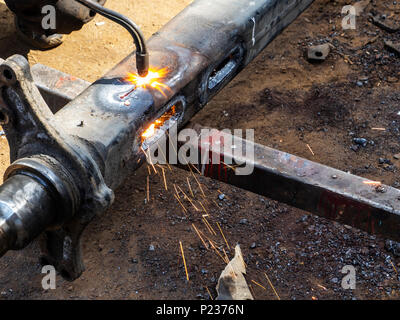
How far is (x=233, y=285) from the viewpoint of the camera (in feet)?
9.58

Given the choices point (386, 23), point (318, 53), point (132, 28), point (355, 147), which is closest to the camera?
point (132, 28)

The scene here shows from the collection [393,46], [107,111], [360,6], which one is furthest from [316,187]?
[360,6]

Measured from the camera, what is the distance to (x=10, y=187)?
215 cm

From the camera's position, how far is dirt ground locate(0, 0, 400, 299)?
9.92ft

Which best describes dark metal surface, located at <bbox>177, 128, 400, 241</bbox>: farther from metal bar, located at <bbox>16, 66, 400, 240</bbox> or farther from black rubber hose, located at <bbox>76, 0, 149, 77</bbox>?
black rubber hose, located at <bbox>76, 0, 149, 77</bbox>

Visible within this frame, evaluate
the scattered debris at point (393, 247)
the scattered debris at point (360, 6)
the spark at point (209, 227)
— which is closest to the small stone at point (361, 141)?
the scattered debris at point (393, 247)

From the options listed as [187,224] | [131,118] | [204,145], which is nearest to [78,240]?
[131,118]

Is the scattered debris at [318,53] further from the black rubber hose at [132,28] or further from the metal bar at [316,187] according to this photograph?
the black rubber hose at [132,28]

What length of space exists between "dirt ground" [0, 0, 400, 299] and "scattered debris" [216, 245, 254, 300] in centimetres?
7

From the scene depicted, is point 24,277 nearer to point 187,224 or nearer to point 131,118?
point 187,224

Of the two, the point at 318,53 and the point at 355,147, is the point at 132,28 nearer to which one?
the point at 355,147

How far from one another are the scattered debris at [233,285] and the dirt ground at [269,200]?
0.07 metres

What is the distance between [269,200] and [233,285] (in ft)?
2.38
